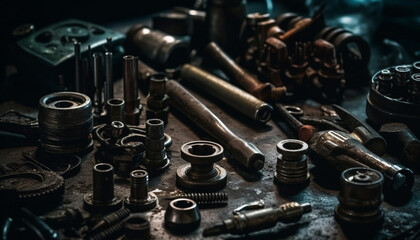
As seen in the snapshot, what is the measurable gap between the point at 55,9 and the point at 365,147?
103 inches

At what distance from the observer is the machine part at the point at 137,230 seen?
2150 mm

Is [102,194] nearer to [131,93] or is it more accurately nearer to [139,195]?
[139,195]

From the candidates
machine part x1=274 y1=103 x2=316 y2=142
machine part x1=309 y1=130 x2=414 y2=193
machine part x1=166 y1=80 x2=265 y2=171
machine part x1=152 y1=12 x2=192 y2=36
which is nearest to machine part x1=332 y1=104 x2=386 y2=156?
machine part x1=309 y1=130 x2=414 y2=193

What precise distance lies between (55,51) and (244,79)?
3.46 feet

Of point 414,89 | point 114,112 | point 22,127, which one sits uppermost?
point 414,89

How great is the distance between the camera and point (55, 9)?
4441 millimetres

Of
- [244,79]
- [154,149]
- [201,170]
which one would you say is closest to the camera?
[201,170]

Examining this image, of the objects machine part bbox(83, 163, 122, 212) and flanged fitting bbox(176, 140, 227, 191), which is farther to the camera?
flanged fitting bbox(176, 140, 227, 191)

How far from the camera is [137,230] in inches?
84.5

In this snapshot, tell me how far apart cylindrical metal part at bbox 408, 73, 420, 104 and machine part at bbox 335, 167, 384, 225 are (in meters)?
0.69

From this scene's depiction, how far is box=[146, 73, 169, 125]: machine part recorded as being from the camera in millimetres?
3133

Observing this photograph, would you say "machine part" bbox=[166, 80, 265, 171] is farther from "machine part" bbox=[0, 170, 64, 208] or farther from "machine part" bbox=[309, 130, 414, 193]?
"machine part" bbox=[0, 170, 64, 208]

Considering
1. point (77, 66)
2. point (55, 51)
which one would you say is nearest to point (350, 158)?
point (77, 66)

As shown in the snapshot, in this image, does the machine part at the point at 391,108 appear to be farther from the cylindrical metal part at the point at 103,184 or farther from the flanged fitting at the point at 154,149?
the cylindrical metal part at the point at 103,184
